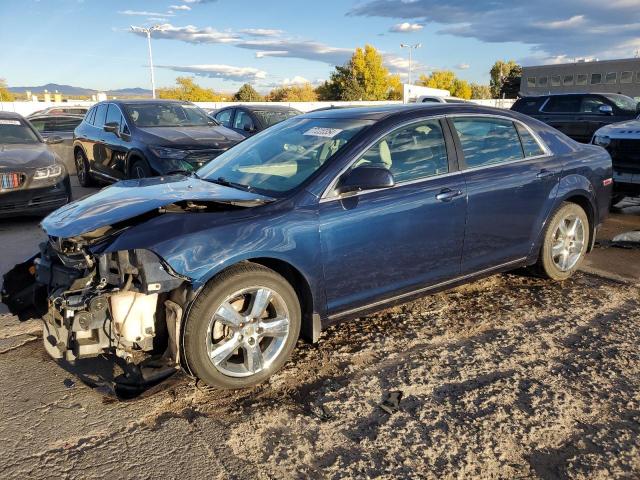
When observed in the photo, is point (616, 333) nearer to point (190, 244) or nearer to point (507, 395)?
point (507, 395)

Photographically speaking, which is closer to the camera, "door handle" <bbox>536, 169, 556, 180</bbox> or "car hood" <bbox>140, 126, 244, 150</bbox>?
"door handle" <bbox>536, 169, 556, 180</bbox>

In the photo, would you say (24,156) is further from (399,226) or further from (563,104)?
(563,104)

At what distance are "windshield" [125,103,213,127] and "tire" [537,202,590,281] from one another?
6357 mm

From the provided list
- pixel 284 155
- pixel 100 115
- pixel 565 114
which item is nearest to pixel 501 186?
pixel 284 155

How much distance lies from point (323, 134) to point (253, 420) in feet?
6.93

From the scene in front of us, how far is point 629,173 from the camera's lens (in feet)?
24.8

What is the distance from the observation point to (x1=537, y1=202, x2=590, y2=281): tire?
477cm

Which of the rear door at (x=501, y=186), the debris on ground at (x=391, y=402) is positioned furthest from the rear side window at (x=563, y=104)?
the debris on ground at (x=391, y=402)

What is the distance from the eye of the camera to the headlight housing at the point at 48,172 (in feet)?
25.2

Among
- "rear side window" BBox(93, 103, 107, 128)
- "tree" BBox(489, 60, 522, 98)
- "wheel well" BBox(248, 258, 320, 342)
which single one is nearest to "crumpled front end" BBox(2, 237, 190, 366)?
"wheel well" BBox(248, 258, 320, 342)

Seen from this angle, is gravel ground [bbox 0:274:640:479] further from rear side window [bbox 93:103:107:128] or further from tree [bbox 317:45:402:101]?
tree [bbox 317:45:402:101]

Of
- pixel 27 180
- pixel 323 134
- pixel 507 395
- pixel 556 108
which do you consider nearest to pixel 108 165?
pixel 27 180

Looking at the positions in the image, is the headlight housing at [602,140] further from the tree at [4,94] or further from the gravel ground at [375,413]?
the tree at [4,94]

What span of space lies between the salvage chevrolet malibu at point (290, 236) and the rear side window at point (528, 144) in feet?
0.05
